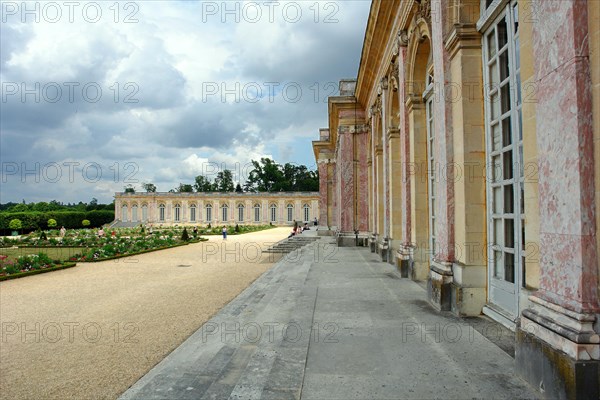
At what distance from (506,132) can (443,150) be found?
1.00 metres

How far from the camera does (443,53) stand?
17.0ft

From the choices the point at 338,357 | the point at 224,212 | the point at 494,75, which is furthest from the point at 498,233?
the point at 224,212

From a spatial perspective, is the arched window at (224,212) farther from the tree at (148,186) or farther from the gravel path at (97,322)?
the gravel path at (97,322)

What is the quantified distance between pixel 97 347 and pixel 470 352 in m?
5.21

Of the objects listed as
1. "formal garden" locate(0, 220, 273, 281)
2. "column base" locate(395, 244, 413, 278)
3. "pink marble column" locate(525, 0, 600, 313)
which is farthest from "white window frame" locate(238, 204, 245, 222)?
"pink marble column" locate(525, 0, 600, 313)

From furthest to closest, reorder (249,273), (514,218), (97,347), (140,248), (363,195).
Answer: (140,248) → (363,195) → (249,273) → (97,347) → (514,218)

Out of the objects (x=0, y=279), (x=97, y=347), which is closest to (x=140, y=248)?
(x=0, y=279)

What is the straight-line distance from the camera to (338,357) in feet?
10.9

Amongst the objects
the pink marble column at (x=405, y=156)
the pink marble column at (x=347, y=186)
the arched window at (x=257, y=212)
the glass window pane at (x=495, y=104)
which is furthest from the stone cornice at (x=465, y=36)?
the arched window at (x=257, y=212)

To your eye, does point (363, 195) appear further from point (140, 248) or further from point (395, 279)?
Answer: point (140, 248)

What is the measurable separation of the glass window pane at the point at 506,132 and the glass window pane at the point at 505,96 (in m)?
0.12

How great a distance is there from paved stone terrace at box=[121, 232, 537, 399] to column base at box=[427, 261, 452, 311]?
175mm

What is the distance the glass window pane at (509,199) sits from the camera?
4.13 meters

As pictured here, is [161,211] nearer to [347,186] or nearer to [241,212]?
[241,212]
